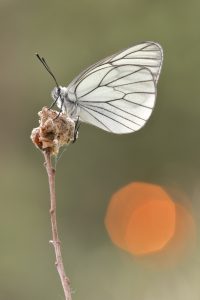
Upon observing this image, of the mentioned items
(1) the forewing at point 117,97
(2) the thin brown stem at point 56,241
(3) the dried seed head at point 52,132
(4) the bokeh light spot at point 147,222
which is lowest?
(2) the thin brown stem at point 56,241

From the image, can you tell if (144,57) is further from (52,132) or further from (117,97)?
(52,132)

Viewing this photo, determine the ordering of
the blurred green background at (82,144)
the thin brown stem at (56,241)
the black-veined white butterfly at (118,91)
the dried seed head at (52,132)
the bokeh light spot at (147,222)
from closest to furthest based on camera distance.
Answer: the thin brown stem at (56,241)
the dried seed head at (52,132)
the black-veined white butterfly at (118,91)
the bokeh light spot at (147,222)
the blurred green background at (82,144)

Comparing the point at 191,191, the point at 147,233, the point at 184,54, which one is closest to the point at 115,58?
the point at 147,233

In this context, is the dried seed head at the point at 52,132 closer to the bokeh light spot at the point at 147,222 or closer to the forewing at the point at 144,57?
the forewing at the point at 144,57

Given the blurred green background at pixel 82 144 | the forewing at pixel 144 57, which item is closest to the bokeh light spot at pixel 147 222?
the blurred green background at pixel 82 144

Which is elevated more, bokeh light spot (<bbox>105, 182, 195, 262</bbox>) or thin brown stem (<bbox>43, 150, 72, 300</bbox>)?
bokeh light spot (<bbox>105, 182, 195, 262</bbox>)

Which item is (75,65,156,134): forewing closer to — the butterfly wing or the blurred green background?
the butterfly wing

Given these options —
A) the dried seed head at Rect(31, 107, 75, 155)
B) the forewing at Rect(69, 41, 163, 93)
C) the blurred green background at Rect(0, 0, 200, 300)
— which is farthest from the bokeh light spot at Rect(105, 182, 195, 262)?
the dried seed head at Rect(31, 107, 75, 155)
